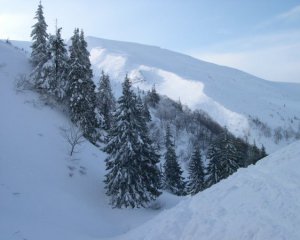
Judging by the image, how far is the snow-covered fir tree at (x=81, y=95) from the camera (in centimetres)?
4294

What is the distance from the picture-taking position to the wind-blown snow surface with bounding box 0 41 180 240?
22.7 meters

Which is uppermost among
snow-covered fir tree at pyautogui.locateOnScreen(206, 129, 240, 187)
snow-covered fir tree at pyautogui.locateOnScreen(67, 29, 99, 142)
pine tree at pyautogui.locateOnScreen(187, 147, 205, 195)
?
snow-covered fir tree at pyautogui.locateOnScreen(67, 29, 99, 142)

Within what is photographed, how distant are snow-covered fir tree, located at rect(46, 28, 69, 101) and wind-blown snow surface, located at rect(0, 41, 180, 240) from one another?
260 centimetres

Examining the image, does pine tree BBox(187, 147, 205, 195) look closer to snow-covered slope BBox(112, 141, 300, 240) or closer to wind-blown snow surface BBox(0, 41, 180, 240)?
wind-blown snow surface BBox(0, 41, 180, 240)

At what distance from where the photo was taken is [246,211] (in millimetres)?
13836

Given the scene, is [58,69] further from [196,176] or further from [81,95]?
[196,176]

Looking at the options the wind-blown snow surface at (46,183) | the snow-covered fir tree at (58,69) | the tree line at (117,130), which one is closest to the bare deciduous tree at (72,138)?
the wind-blown snow surface at (46,183)

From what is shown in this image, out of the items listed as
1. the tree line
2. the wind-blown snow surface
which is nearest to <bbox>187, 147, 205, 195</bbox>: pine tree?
the tree line

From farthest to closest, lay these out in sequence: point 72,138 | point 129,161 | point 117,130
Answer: point 72,138
point 117,130
point 129,161

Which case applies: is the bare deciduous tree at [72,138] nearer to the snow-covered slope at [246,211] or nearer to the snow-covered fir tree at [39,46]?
the snow-covered fir tree at [39,46]

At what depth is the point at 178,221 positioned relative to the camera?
1552cm

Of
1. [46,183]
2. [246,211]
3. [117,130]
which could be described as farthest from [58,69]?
[246,211]

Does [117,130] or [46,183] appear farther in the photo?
[117,130]

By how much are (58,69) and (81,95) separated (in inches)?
230
